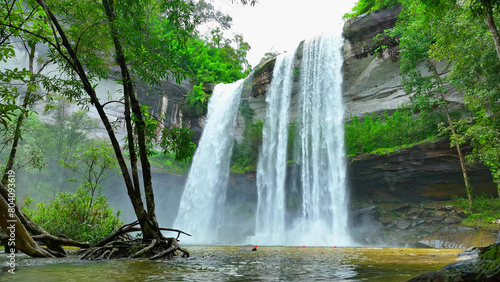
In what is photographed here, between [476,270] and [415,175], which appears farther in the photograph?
[415,175]

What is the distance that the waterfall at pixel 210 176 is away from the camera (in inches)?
970

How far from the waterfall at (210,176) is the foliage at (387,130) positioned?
1043 centimetres

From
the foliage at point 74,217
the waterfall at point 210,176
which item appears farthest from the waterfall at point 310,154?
the foliage at point 74,217

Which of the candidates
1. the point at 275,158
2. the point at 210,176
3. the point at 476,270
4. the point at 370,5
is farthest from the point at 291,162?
the point at 476,270

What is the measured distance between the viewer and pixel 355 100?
22656 millimetres

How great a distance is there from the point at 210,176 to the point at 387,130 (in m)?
14.1

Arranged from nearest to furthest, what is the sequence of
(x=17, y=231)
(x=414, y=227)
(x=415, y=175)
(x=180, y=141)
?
(x=17, y=231) < (x=180, y=141) < (x=414, y=227) < (x=415, y=175)

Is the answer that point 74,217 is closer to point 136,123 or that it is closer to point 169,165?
point 136,123

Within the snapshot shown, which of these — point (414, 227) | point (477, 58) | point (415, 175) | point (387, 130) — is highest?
point (477, 58)

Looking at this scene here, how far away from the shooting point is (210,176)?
2539 centimetres

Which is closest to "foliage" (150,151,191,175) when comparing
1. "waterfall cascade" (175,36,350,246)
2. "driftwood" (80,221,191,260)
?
"waterfall cascade" (175,36,350,246)

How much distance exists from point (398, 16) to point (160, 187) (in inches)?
1013

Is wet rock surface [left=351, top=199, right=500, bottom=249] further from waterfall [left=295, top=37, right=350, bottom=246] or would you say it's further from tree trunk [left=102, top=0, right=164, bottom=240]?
tree trunk [left=102, top=0, right=164, bottom=240]

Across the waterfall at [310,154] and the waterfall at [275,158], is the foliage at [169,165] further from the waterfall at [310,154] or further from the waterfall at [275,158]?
the waterfall at [310,154]
